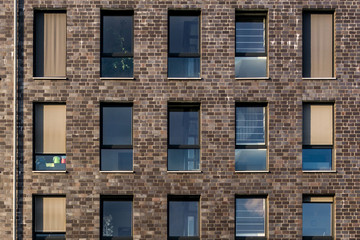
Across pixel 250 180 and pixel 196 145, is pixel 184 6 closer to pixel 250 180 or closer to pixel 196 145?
pixel 196 145

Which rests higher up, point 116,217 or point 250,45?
point 250,45

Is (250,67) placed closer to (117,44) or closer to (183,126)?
(183,126)

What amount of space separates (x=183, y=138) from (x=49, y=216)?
5103mm

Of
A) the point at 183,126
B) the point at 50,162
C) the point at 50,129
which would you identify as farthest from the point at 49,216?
the point at 183,126

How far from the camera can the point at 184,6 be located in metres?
18.8

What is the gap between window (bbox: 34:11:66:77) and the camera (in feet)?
61.7

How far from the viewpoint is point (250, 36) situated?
19.1 metres

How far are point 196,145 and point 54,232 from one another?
17.9 feet

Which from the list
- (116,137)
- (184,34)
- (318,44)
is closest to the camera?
(116,137)

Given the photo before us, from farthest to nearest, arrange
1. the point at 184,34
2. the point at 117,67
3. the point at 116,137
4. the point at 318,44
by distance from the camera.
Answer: the point at 184,34 → the point at 318,44 → the point at 117,67 → the point at 116,137

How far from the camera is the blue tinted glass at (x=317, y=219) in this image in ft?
61.1

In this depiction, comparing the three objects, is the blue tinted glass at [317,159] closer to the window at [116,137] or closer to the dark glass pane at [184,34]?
the dark glass pane at [184,34]

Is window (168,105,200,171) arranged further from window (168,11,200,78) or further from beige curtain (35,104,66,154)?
beige curtain (35,104,66,154)

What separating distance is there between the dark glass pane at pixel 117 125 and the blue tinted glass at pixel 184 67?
194cm
